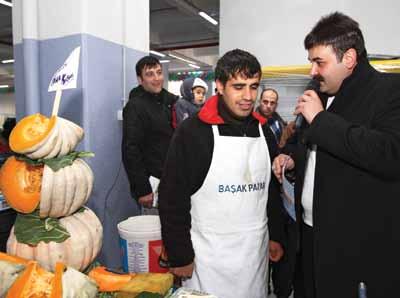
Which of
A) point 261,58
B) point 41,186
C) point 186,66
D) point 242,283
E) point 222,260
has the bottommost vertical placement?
point 242,283

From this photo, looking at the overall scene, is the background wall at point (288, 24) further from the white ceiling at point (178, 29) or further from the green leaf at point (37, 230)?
the green leaf at point (37, 230)

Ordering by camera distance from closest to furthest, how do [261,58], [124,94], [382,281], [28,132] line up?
[28,132] → [382,281] → [124,94] → [261,58]

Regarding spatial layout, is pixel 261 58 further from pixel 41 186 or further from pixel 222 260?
pixel 41 186

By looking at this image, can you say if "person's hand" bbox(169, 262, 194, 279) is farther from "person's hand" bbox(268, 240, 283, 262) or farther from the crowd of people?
"person's hand" bbox(268, 240, 283, 262)

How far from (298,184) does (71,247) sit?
0.94 meters

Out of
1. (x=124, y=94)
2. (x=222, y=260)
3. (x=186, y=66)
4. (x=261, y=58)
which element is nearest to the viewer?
(x=222, y=260)

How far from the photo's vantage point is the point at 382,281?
127 centimetres

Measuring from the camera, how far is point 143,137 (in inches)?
101

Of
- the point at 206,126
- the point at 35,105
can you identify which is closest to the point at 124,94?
the point at 35,105

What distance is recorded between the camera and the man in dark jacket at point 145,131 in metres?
2.45

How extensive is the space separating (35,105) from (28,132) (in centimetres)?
144

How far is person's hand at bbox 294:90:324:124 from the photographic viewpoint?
1.28m

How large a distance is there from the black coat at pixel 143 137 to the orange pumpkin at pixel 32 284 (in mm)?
1449

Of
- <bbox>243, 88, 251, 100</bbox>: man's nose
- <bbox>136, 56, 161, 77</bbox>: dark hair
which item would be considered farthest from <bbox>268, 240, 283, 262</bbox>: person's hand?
<bbox>136, 56, 161, 77</bbox>: dark hair
